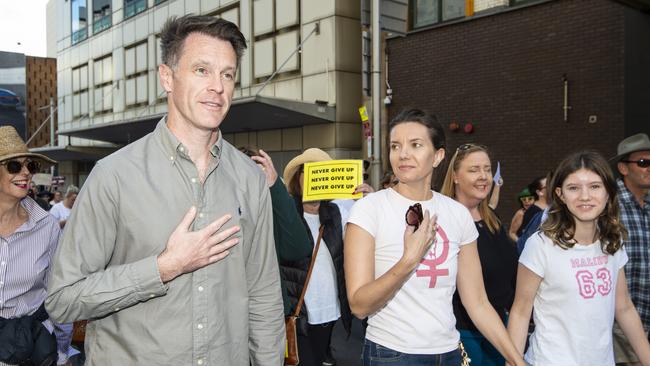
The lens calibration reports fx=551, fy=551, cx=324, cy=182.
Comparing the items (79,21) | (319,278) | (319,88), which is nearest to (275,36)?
(319,88)

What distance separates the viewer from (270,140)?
1877cm

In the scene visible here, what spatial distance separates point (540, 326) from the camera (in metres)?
3.24

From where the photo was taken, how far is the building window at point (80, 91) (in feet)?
96.1

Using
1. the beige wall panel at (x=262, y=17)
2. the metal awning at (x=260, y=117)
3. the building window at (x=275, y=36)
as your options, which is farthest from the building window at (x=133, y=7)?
the building window at (x=275, y=36)

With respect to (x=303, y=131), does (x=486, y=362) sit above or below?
below

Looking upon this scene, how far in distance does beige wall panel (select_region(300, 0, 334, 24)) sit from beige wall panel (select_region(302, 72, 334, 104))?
5.64 feet

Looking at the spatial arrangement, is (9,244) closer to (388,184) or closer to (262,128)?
(388,184)

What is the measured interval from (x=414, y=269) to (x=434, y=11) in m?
12.7

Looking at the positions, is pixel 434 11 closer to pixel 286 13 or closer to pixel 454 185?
pixel 286 13

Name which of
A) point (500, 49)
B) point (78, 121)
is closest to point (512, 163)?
point (500, 49)

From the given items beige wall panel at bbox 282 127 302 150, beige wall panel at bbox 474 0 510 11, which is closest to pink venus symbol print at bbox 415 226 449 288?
beige wall panel at bbox 474 0 510 11

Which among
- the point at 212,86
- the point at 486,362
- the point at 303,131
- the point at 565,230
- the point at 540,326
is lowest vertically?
the point at 486,362

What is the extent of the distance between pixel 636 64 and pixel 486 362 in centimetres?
917

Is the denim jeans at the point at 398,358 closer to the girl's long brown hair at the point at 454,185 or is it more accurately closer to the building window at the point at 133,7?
the girl's long brown hair at the point at 454,185
